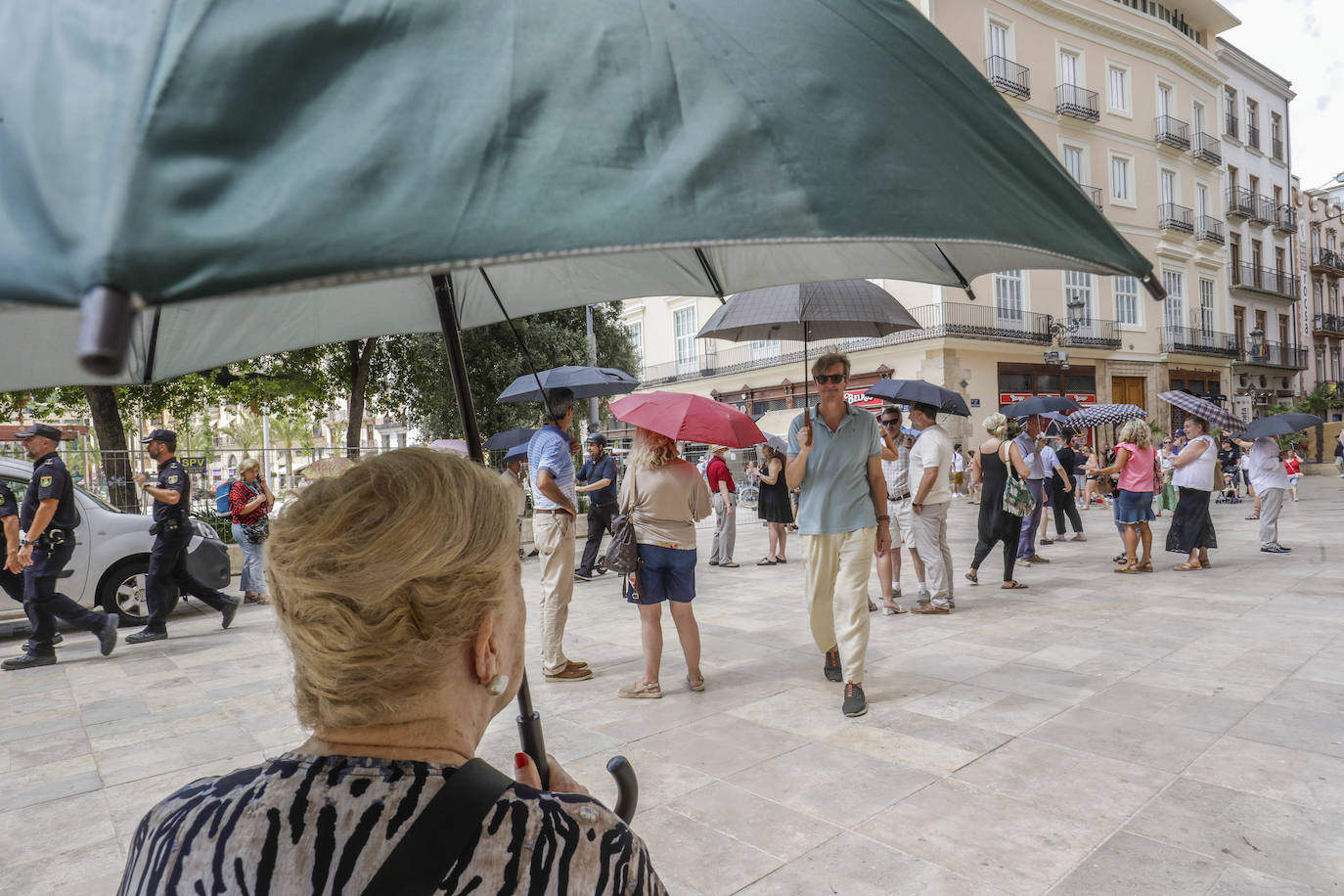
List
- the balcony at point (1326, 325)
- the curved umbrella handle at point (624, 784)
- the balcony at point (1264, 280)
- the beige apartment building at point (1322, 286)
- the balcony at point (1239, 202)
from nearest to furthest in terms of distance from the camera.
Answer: the curved umbrella handle at point (624, 784) → the balcony at point (1239, 202) → the balcony at point (1264, 280) → the beige apartment building at point (1322, 286) → the balcony at point (1326, 325)

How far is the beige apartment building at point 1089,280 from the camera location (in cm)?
2766

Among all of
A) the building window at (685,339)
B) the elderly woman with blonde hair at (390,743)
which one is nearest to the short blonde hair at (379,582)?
the elderly woman with blonde hair at (390,743)

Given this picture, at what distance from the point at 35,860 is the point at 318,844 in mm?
3464

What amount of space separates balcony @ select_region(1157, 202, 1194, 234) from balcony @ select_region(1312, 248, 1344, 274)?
17363 millimetres

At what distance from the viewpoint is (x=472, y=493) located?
1269mm

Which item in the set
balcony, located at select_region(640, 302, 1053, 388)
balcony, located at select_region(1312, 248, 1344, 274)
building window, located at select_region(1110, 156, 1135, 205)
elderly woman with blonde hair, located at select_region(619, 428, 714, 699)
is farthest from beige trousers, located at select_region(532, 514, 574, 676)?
balcony, located at select_region(1312, 248, 1344, 274)

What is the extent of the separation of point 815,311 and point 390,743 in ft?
16.9

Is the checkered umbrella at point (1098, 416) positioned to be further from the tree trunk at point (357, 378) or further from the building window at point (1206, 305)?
the building window at point (1206, 305)

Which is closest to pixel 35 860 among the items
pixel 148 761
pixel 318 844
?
pixel 148 761

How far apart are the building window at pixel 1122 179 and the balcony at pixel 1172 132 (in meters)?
2.13

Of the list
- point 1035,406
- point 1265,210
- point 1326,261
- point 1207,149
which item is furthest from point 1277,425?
point 1326,261

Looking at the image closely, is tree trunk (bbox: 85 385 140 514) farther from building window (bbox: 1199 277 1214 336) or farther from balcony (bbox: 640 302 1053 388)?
building window (bbox: 1199 277 1214 336)

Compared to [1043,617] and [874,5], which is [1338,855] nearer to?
[874,5]

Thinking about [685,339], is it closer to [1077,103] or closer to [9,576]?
[1077,103]
